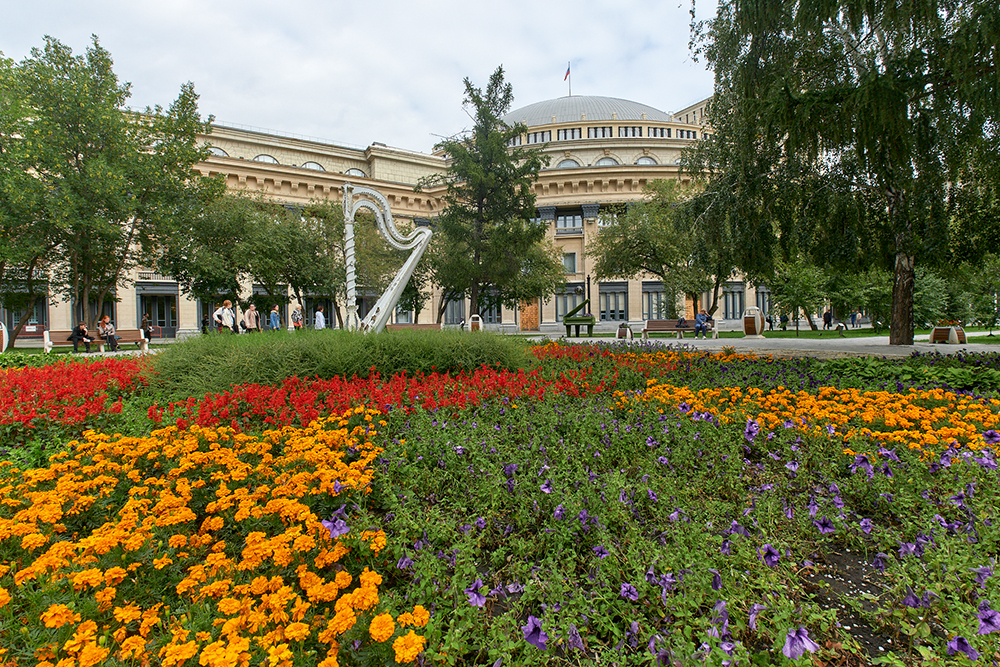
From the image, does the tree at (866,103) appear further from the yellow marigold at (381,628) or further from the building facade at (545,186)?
the building facade at (545,186)

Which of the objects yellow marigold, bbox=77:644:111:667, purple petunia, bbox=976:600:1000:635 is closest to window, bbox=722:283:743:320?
purple petunia, bbox=976:600:1000:635

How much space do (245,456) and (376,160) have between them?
48058 mm

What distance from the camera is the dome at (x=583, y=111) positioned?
195 feet

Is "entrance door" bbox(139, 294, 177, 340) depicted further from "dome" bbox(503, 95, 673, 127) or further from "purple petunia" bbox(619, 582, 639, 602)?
"purple petunia" bbox(619, 582, 639, 602)

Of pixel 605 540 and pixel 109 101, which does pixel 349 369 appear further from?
pixel 109 101

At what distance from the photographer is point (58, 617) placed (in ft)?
5.96

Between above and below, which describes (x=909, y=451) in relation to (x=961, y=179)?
below

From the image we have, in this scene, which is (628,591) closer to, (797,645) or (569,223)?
(797,645)

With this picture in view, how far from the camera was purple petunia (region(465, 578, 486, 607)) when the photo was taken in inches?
79.6

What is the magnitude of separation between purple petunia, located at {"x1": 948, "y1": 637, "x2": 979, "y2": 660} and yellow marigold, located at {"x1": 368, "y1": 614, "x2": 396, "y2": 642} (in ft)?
6.25

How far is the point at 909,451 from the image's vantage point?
363cm

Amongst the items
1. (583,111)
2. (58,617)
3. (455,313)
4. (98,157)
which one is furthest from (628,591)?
(583,111)

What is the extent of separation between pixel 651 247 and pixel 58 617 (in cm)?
3133

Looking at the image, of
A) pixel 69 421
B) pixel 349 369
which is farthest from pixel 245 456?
pixel 349 369
